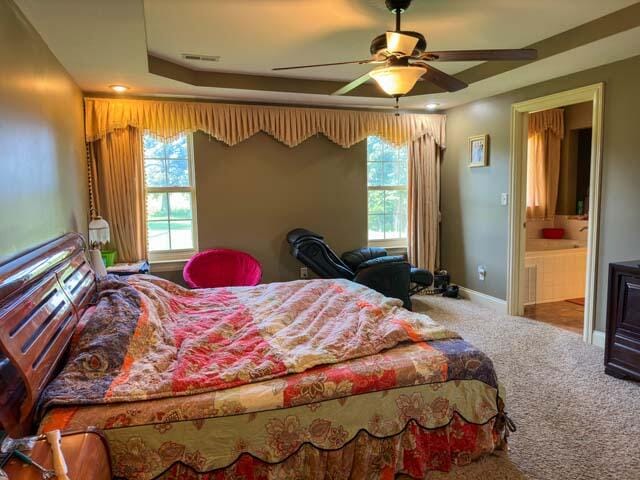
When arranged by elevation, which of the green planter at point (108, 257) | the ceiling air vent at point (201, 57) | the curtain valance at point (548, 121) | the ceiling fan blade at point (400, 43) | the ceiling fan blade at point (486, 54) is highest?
the ceiling air vent at point (201, 57)

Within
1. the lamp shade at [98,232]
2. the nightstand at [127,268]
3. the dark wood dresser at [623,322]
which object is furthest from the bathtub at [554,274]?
the lamp shade at [98,232]

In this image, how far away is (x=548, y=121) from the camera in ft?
18.8

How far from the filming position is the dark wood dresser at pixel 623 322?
2879 millimetres

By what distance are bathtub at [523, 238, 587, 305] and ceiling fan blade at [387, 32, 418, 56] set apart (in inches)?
130

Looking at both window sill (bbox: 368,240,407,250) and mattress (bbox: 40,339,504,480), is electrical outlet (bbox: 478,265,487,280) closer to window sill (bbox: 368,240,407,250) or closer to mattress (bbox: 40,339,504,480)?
window sill (bbox: 368,240,407,250)

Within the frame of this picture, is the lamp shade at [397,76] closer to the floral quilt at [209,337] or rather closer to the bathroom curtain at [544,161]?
the floral quilt at [209,337]

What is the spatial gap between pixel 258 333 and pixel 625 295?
2.54 meters

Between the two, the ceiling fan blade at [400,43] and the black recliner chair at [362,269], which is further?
the black recliner chair at [362,269]

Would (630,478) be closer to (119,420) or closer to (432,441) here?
(432,441)

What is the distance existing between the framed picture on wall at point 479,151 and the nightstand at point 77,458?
4.53 meters

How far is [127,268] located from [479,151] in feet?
12.8

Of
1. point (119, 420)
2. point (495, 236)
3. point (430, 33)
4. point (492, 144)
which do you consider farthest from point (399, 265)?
point (119, 420)

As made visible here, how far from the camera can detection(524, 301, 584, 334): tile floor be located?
4.22 m

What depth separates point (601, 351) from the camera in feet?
11.5
